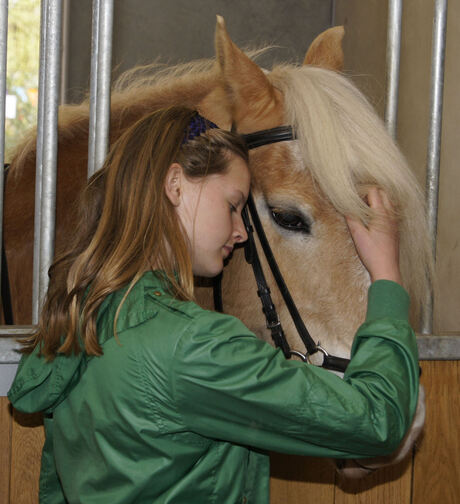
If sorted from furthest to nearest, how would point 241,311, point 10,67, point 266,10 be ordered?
point 10,67, point 266,10, point 241,311

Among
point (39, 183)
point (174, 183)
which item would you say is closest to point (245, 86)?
point (174, 183)

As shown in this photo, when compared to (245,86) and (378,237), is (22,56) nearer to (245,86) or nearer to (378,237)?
(245,86)

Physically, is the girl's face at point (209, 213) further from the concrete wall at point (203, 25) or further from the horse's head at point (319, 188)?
the concrete wall at point (203, 25)

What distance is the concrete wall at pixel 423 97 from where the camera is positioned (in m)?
2.50

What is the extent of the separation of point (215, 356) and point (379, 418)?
237mm

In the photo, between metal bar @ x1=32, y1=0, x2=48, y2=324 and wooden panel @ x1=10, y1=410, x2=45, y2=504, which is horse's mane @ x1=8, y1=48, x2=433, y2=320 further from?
wooden panel @ x1=10, y1=410, x2=45, y2=504

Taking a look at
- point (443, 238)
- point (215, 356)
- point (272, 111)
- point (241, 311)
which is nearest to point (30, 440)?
point (241, 311)

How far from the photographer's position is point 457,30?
2.47 meters

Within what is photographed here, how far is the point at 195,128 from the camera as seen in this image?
1.01 metres

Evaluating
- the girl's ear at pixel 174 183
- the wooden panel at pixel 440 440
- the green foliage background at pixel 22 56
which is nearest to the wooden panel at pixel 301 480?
the wooden panel at pixel 440 440

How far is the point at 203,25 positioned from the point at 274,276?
3869 millimetres

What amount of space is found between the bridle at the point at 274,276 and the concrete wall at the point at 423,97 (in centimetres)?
87

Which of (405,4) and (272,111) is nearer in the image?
(272,111)

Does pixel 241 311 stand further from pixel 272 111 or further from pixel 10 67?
pixel 10 67
